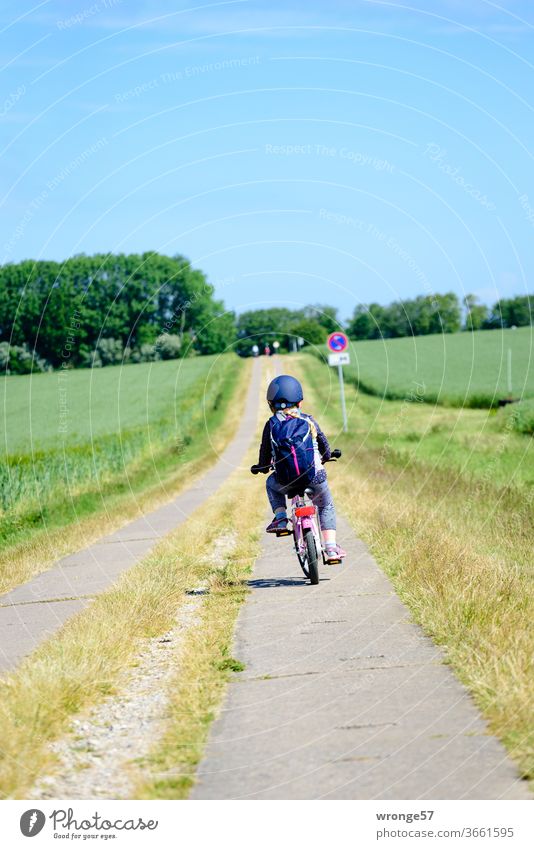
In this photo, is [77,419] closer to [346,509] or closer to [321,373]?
[321,373]

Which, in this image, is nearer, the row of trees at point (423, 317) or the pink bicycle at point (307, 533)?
the pink bicycle at point (307, 533)

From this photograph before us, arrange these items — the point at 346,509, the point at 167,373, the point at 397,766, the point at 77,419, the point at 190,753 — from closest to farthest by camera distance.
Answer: the point at 397,766 < the point at 190,753 < the point at 346,509 < the point at 77,419 < the point at 167,373

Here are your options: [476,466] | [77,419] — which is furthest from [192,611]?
[77,419]

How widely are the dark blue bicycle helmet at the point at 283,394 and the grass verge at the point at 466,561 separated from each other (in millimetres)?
1876

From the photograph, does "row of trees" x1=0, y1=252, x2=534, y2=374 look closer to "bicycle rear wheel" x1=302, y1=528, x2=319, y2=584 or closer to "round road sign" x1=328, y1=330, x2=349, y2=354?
"round road sign" x1=328, y1=330, x2=349, y2=354

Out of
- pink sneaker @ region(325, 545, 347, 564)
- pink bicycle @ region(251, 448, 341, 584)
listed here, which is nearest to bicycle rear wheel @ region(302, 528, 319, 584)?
pink bicycle @ region(251, 448, 341, 584)

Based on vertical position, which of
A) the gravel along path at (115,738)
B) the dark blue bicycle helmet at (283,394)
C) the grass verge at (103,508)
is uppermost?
the dark blue bicycle helmet at (283,394)

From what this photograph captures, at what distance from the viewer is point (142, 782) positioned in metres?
4.69

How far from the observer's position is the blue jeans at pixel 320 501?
10.1 metres

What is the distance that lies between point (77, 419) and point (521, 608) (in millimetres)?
44630

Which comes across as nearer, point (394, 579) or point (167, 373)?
point (394, 579)

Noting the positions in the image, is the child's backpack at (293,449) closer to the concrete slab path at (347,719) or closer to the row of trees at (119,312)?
the concrete slab path at (347,719)

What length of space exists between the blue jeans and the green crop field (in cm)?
858

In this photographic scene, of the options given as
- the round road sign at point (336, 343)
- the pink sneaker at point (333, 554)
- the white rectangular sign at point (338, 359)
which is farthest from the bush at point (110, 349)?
the pink sneaker at point (333, 554)
